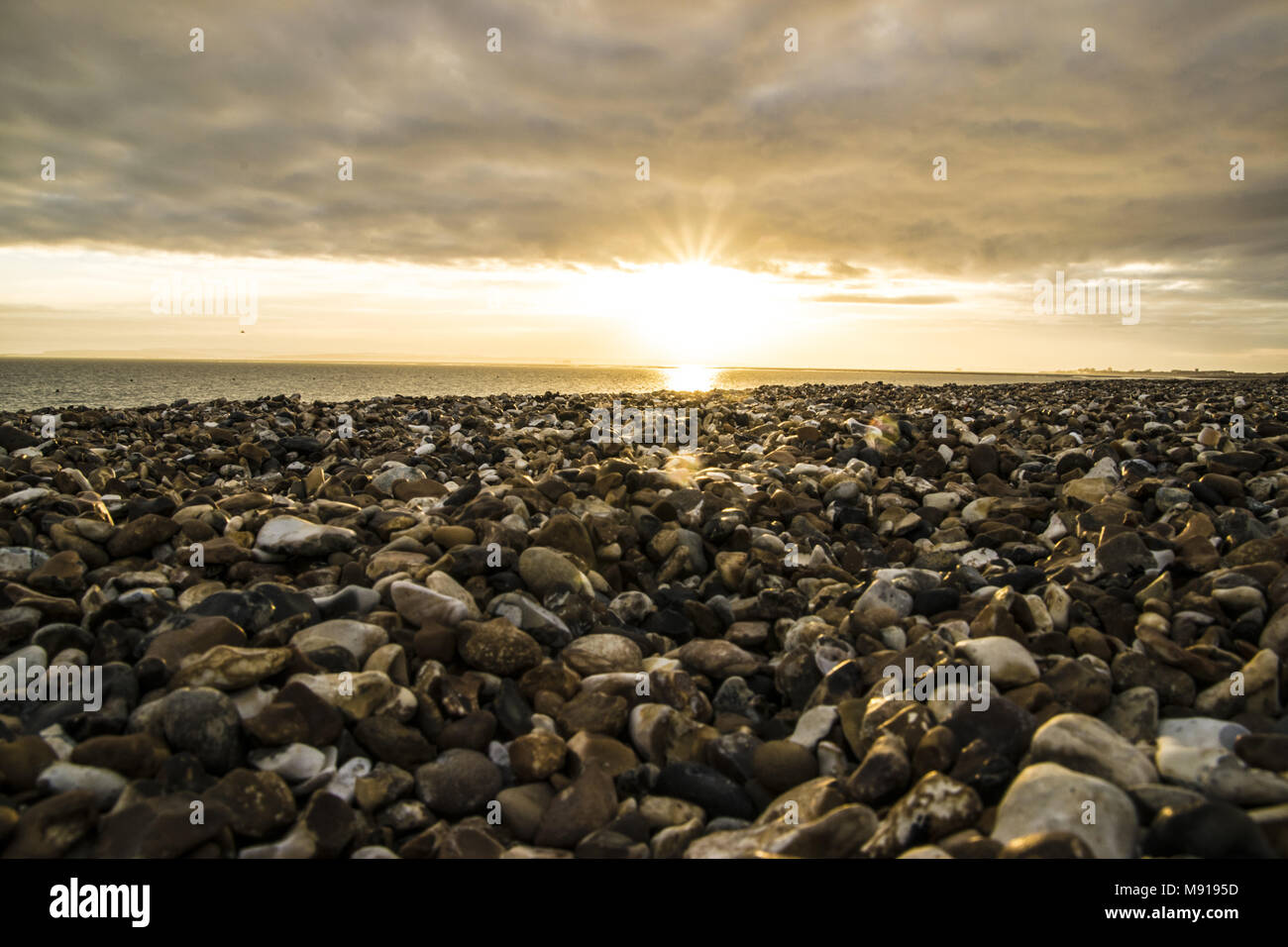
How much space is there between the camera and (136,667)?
10.5ft

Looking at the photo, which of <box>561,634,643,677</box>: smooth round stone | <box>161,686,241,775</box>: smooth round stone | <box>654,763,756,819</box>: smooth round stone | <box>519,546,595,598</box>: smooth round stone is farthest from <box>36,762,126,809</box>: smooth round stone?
<box>519,546,595,598</box>: smooth round stone

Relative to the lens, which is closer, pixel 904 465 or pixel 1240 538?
pixel 1240 538

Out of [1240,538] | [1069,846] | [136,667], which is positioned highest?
[1240,538]

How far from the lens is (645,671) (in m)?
3.75

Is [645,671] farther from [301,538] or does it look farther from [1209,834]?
A: [301,538]

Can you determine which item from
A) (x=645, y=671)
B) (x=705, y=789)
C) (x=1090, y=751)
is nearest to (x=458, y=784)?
(x=705, y=789)

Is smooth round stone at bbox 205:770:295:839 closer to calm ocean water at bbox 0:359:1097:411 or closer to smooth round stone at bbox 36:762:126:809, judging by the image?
smooth round stone at bbox 36:762:126:809

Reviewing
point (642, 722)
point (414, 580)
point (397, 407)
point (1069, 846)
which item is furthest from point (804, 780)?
point (397, 407)

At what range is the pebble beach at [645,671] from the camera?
2502 millimetres

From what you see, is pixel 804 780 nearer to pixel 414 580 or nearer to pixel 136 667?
A: pixel 414 580

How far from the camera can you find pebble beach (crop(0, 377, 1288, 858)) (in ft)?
8.21

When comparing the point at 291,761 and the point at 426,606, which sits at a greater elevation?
the point at 426,606
